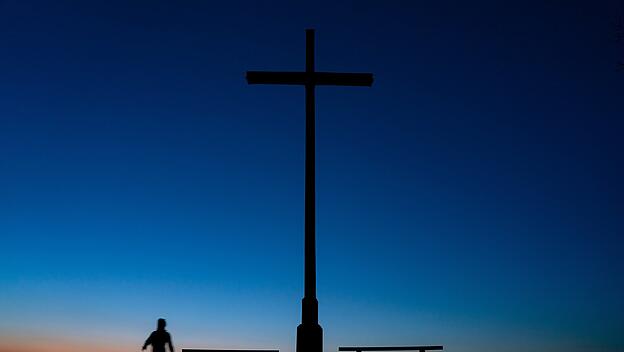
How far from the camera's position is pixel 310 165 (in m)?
11.0

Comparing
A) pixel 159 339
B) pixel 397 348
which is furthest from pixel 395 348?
pixel 159 339

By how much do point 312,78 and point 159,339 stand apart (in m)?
8.18

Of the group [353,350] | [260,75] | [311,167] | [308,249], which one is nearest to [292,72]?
[260,75]

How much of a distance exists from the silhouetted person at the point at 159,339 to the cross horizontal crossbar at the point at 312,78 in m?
7.36

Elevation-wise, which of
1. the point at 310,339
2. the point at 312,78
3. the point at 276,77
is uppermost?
the point at 276,77

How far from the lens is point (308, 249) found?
413 inches

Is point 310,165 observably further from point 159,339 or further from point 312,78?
point 159,339

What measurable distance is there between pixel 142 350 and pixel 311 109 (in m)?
8.17

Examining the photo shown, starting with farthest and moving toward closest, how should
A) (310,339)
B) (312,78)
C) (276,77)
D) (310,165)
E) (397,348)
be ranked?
(397,348)
(276,77)
(312,78)
(310,165)
(310,339)

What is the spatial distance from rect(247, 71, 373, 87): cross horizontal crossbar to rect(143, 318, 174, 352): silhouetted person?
290 inches

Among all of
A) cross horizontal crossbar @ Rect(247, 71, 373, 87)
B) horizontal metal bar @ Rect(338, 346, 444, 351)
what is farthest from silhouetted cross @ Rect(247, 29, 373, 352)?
horizontal metal bar @ Rect(338, 346, 444, 351)

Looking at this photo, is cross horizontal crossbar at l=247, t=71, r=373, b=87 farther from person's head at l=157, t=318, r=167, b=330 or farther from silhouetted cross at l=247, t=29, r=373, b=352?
person's head at l=157, t=318, r=167, b=330

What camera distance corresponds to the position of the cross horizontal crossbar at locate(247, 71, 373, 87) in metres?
12.0

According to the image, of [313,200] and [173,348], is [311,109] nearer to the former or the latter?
[313,200]
